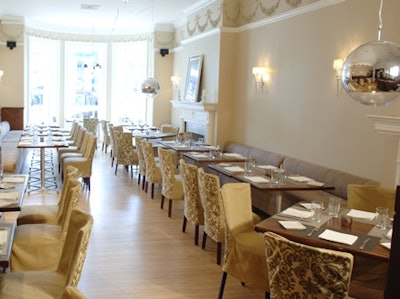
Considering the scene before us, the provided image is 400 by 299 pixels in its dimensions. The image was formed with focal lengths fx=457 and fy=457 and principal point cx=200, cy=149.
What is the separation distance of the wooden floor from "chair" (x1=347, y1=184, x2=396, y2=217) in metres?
1.26

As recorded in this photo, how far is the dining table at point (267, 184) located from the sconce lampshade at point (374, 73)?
220 centimetres

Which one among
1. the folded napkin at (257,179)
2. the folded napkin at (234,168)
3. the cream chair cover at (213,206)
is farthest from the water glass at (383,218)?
the folded napkin at (234,168)

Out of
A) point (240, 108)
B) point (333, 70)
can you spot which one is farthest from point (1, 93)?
point (333, 70)

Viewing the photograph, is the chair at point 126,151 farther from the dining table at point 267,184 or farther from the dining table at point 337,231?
the dining table at point 337,231

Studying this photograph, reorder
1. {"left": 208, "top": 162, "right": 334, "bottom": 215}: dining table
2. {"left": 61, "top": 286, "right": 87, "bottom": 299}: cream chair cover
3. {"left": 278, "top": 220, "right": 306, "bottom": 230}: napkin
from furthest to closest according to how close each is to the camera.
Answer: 1. {"left": 208, "top": 162, "right": 334, "bottom": 215}: dining table
2. {"left": 278, "top": 220, "right": 306, "bottom": 230}: napkin
3. {"left": 61, "top": 286, "right": 87, "bottom": 299}: cream chair cover

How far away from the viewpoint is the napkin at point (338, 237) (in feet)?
9.77

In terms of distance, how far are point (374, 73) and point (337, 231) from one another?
1.14 m

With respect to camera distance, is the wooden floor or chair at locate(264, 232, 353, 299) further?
the wooden floor

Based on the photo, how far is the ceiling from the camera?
10609 mm

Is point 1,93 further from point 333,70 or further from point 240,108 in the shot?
point 333,70

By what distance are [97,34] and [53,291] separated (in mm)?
13356

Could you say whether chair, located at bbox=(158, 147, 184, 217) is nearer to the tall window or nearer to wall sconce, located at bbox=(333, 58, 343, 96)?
wall sconce, located at bbox=(333, 58, 343, 96)

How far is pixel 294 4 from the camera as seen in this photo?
7180mm

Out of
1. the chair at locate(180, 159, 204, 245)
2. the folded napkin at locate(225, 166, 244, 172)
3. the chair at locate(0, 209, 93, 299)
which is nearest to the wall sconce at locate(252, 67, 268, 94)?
the folded napkin at locate(225, 166, 244, 172)
